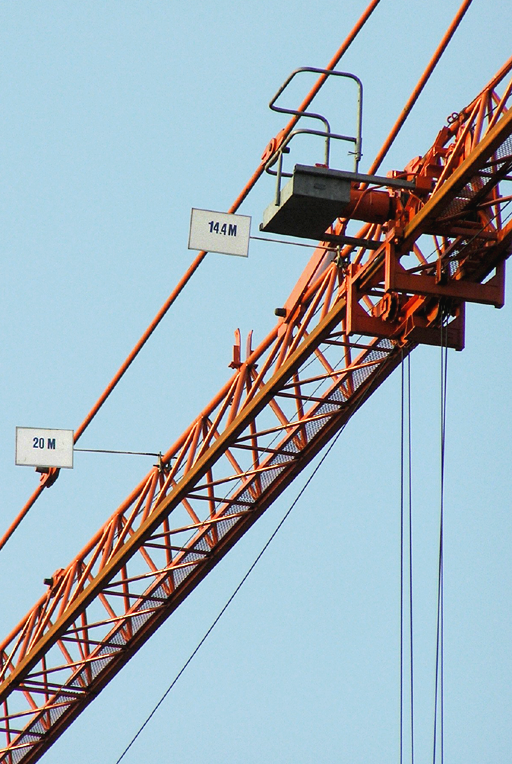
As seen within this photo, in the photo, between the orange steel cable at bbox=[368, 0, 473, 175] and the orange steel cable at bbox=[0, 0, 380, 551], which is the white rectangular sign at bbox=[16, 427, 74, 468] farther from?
the orange steel cable at bbox=[368, 0, 473, 175]

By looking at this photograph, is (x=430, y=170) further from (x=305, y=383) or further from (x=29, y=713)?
(x=29, y=713)

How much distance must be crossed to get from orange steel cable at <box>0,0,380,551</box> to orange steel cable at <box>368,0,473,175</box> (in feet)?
3.75

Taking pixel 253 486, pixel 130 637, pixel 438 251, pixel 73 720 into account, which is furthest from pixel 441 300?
pixel 73 720

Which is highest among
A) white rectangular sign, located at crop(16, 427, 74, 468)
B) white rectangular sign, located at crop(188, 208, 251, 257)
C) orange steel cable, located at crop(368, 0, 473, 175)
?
orange steel cable, located at crop(368, 0, 473, 175)

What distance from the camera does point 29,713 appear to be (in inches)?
1266

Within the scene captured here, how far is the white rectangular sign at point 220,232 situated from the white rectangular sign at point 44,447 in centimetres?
580

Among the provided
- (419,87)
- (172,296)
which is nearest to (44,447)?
(172,296)

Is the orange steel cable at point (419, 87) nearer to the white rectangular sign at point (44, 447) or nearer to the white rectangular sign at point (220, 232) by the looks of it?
the white rectangular sign at point (220, 232)

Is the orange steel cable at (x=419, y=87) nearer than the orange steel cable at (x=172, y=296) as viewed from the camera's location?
Yes

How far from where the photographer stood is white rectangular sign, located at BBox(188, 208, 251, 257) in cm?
A: 2205

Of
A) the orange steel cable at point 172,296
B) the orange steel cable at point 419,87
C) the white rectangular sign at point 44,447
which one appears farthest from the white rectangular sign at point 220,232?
the white rectangular sign at point 44,447

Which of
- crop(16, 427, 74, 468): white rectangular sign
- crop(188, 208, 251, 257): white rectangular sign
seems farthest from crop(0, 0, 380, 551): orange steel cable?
crop(16, 427, 74, 468): white rectangular sign

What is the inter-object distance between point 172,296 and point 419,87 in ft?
20.4

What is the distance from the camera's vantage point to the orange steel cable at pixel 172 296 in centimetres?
2335
